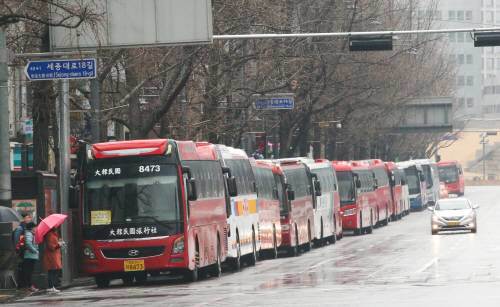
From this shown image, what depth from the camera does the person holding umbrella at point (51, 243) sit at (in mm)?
31125

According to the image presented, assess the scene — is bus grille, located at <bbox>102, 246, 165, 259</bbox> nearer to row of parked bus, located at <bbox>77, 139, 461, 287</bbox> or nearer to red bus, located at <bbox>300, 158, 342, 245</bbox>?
row of parked bus, located at <bbox>77, 139, 461, 287</bbox>

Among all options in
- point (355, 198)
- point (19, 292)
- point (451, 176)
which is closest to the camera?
point (19, 292)

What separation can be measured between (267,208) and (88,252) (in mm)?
13839

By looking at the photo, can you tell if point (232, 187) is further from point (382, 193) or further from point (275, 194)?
point (382, 193)

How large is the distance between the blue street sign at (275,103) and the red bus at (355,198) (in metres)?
12.2

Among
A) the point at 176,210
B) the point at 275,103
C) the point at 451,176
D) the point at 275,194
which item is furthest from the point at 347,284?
the point at 451,176

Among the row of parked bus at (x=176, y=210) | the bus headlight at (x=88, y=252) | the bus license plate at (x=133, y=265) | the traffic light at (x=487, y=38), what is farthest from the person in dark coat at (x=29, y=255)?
the traffic light at (x=487, y=38)

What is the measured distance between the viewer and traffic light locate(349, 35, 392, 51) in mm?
37156

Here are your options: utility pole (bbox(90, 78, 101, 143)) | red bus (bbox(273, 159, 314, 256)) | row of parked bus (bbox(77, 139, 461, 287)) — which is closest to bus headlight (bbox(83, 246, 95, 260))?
row of parked bus (bbox(77, 139, 461, 287))

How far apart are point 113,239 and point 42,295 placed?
→ 243 centimetres

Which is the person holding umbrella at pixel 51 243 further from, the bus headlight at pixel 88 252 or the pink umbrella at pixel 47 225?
the bus headlight at pixel 88 252

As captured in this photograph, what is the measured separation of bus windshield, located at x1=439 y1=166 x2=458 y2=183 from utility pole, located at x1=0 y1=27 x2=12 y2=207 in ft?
301

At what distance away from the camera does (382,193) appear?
78.9 m

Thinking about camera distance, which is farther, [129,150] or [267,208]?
[267,208]
